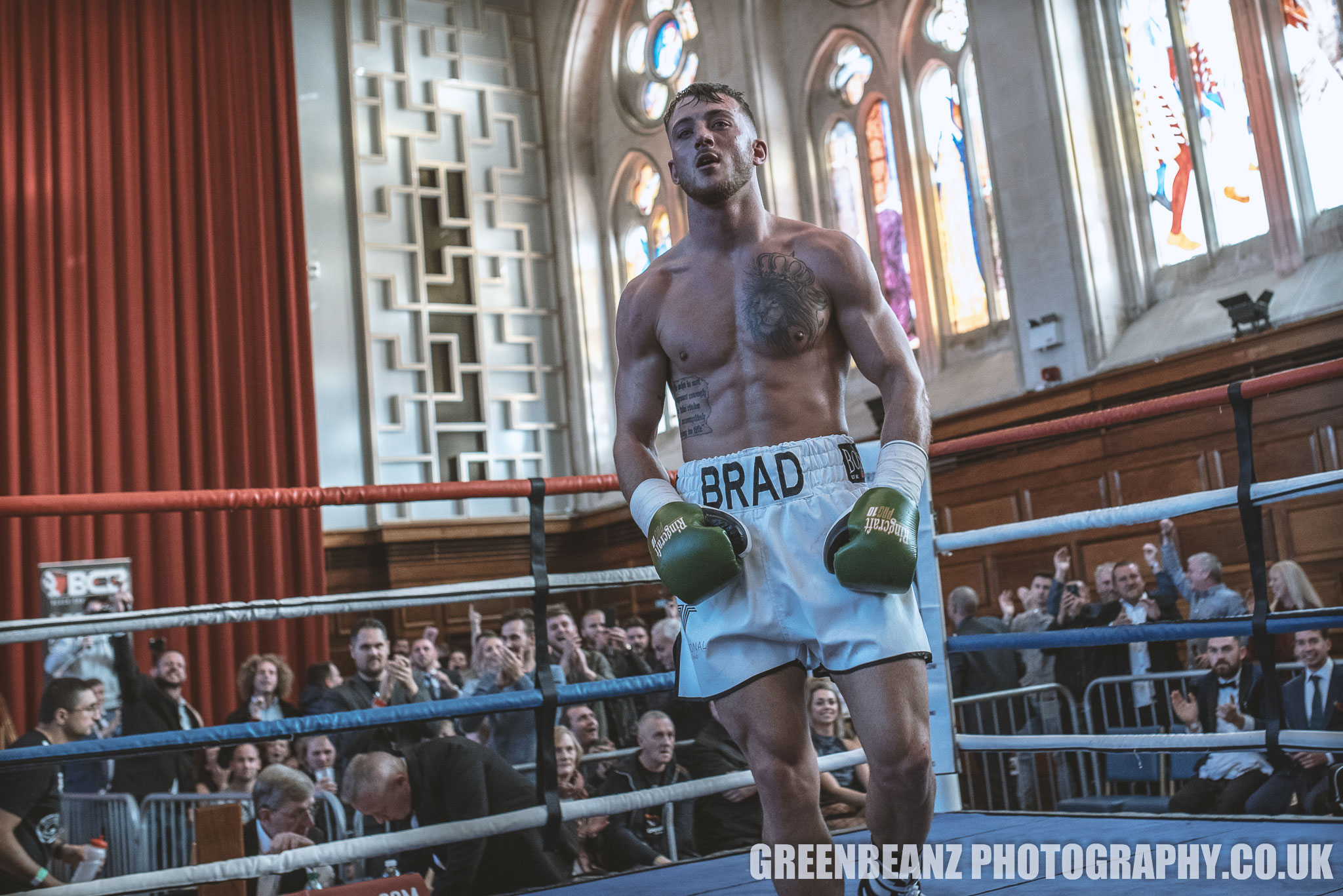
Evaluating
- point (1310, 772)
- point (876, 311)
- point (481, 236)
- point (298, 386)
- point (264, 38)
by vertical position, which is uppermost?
point (264, 38)

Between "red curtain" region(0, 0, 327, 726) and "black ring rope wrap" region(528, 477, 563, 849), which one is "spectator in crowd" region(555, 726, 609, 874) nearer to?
"black ring rope wrap" region(528, 477, 563, 849)

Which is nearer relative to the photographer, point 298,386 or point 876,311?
point 876,311

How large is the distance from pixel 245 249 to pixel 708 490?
7.76 meters

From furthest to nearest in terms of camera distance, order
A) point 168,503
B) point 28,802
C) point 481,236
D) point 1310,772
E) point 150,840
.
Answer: point 481,236, point 150,840, point 1310,772, point 28,802, point 168,503

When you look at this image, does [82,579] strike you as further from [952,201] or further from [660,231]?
[952,201]

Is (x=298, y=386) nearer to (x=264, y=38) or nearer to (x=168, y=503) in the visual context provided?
(x=264, y=38)

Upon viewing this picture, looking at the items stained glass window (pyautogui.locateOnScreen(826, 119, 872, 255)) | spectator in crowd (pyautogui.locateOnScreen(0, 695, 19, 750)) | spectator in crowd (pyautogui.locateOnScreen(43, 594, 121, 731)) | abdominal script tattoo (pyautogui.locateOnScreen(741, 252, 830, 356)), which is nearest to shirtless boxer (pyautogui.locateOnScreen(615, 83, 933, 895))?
abdominal script tattoo (pyautogui.locateOnScreen(741, 252, 830, 356))

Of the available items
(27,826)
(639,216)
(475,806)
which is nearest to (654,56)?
(639,216)

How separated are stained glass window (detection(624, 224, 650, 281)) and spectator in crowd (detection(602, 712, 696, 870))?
6753mm

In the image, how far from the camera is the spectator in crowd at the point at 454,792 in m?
2.64

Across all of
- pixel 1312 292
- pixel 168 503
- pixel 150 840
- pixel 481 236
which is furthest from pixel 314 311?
pixel 168 503

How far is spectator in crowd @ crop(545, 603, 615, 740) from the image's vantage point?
4270 mm

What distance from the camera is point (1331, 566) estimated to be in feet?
16.7


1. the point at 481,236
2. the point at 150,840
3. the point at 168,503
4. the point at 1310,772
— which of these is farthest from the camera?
the point at 481,236
